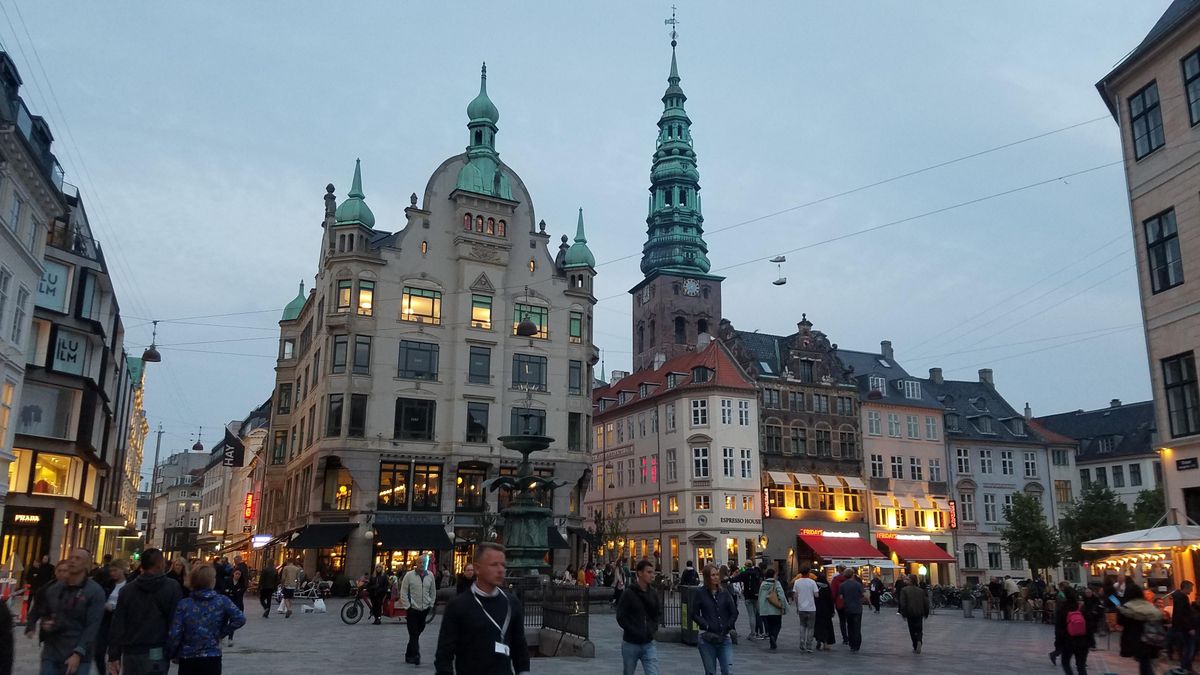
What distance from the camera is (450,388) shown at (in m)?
45.9

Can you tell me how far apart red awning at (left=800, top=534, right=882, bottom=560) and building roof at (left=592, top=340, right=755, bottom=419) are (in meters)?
9.91

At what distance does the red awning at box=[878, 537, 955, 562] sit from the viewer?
2272 inches

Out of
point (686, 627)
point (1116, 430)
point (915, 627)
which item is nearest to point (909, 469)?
point (1116, 430)

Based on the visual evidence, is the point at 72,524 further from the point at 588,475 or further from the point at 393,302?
the point at 588,475

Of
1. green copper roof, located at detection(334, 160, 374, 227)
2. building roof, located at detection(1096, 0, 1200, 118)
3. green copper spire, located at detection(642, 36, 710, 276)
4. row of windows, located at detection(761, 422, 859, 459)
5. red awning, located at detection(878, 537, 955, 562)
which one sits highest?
green copper spire, located at detection(642, 36, 710, 276)

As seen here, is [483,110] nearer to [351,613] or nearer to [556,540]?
[556,540]

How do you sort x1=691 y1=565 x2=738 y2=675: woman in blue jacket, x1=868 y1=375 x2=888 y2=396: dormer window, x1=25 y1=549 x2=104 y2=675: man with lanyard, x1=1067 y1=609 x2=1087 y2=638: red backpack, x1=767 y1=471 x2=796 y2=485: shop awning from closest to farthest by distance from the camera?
x1=25 y1=549 x2=104 y2=675: man with lanyard → x1=691 y1=565 x2=738 y2=675: woman in blue jacket → x1=1067 y1=609 x2=1087 y2=638: red backpack → x1=767 y1=471 x2=796 y2=485: shop awning → x1=868 y1=375 x2=888 y2=396: dormer window

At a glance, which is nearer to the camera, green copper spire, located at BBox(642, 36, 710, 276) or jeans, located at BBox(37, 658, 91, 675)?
jeans, located at BBox(37, 658, 91, 675)

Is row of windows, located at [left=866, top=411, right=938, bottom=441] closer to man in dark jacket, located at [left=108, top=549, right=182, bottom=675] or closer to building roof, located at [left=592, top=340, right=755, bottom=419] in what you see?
building roof, located at [left=592, top=340, right=755, bottom=419]

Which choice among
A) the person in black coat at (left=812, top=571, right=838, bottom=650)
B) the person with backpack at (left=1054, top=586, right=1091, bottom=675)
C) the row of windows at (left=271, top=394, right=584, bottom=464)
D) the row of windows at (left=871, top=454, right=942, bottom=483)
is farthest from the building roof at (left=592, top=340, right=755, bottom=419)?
the person with backpack at (left=1054, top=586, right=1091, bottom=675)

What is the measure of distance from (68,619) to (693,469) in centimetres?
4910

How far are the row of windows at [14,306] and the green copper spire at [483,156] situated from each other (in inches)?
887

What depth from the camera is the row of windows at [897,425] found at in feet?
202

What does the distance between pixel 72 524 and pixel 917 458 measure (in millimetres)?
49812
